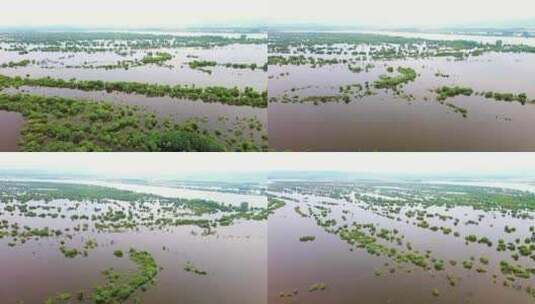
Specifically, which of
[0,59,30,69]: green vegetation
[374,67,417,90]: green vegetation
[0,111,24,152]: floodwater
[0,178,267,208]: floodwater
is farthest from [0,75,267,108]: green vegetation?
[374,67,417,90]: green vegetation

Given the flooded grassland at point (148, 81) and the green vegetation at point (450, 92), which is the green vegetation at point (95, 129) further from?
the green vegetation at point (450, 92)

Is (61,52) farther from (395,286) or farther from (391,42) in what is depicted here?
(395,286)

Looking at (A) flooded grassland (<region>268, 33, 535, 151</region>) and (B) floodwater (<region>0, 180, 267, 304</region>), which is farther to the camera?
(B) floodwater (<region>0, 180, 267, 304</region>)

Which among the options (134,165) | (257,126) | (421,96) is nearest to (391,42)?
(421,96)

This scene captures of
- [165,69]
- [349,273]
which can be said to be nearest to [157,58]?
[165,69]

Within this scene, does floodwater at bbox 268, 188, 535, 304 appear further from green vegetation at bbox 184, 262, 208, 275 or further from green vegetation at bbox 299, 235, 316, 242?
green vegetation at bbox 184, 262, 208, 275

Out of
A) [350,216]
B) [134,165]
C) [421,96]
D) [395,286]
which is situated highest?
[421,96]

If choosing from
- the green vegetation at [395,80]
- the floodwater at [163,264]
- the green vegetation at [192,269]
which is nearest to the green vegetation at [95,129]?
the floodwater at [163,264]
